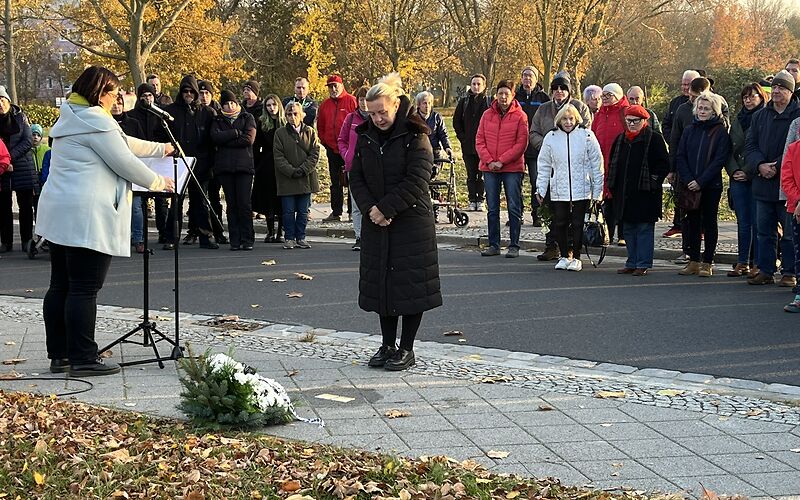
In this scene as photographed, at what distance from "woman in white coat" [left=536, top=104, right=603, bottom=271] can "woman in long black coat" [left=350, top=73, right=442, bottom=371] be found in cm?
510

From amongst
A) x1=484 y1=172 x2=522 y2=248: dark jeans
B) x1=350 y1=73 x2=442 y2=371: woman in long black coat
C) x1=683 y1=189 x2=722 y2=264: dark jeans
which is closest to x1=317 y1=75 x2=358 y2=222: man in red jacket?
x1=484 y1=172 x2=522 y2=248: dark jeans

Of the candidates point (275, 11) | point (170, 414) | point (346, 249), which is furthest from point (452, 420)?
point (275, 11)

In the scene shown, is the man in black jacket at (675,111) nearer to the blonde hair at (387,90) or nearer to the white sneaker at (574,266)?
the white sneaker at (574,266)

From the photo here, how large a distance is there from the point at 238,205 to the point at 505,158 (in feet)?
12.4

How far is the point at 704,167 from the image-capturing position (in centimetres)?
1270

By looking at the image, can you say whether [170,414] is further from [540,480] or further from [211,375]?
[540,480]

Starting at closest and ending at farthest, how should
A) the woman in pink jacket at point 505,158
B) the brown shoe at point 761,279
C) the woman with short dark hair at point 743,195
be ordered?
the brown shoe at point 761,279
the woman with short dark hair at point 743,195
the woman in pink jacket at point 505,158

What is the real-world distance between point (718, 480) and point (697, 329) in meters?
4.27

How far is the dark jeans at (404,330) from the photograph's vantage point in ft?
27.2

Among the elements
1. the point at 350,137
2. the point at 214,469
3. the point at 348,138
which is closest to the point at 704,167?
the point at 350,137

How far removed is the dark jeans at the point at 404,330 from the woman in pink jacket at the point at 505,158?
6281 millimetres

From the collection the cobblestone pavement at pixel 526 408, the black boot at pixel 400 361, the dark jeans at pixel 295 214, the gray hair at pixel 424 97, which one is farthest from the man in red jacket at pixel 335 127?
the black boot at pixel 400 361

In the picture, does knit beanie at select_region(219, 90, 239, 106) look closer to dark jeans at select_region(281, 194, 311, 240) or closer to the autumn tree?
dark jeans at select_region(281, 194, 311, 240)

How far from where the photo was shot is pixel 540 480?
18.2 feet
